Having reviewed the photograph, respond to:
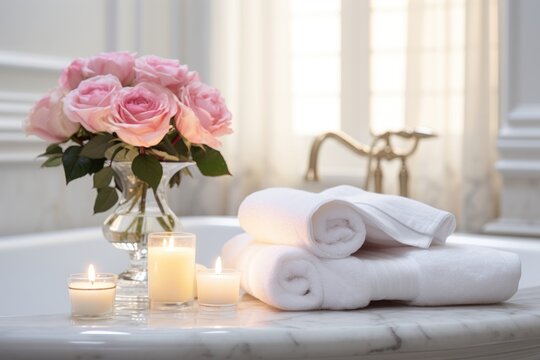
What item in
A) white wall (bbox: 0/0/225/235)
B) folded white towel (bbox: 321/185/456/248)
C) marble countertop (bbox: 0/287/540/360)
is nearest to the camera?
marble countertop (bbox: 0/287/540/360)

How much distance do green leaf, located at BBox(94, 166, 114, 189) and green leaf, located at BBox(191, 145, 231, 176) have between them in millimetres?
126

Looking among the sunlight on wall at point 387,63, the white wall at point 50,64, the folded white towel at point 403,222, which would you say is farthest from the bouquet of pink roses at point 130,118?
the sunlight on wall at point 387,63

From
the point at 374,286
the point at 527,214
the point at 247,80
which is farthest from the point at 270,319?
the point at 247,80

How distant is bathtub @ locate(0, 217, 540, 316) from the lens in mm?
1802

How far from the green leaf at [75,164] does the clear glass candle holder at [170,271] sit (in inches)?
9.2

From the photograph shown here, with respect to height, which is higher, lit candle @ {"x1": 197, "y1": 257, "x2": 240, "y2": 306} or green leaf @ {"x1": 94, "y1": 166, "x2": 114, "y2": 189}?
green leaf @ {"x1": 94, "y1": 166, "x2": 114, "y2": 189}

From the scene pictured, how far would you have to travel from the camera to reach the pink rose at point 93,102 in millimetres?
1247

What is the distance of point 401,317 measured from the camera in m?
1.07

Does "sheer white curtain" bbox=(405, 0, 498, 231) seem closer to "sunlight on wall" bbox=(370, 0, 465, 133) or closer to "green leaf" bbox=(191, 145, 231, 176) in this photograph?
"sunlight on wall" bbox=(370, 0, 465, 133)

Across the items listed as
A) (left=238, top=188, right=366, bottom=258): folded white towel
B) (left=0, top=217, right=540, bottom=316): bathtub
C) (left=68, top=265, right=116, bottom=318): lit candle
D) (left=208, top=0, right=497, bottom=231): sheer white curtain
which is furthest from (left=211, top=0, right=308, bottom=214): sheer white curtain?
(left=68, top=265, right=116, bottom=318): lit candle

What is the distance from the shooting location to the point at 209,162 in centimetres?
137

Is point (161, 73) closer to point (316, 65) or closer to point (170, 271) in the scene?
point (170, 271)

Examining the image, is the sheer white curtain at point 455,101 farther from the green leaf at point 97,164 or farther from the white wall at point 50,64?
the green leaf at point 97,164

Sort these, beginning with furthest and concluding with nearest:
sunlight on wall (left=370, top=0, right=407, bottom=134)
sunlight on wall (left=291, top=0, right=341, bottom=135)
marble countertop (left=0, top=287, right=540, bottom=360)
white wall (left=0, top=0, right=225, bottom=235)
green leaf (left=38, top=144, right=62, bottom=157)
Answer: sunlight on wall (left=291, top=0, right=341, bottom=135) < sunlight on wall (left=370, top=0, right=407, bottom=134) < white wall (left=0, top=0, right=225, bottom=235) < green leaf (left=38, top=144, right=62, bottom=157) < marble countertop (left=0, top=287, right=540, bottom=360)
